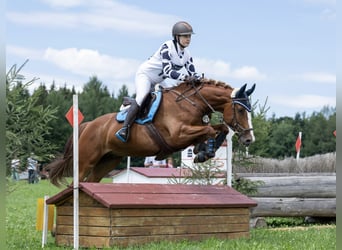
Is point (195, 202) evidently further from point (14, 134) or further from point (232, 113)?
point (14, 134)

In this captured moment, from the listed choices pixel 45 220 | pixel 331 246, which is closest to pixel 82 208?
pixel 45 220

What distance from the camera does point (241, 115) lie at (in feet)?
19.2

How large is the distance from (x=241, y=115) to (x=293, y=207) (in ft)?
12.7

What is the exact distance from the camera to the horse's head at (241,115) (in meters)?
5.81

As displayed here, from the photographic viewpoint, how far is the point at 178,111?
6008mm

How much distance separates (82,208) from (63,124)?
31.4m

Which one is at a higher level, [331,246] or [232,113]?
[232,113]

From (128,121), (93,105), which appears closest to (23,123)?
(128,121)

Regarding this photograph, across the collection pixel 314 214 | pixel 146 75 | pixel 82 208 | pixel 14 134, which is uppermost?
pixel 146 75

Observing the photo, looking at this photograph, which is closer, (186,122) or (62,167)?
(186,122)

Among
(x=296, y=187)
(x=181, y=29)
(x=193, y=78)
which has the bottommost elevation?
(x=296, y=187)

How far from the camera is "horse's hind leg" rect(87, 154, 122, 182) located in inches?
268

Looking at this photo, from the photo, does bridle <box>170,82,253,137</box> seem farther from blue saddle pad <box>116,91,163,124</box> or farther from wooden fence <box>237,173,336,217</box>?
wooden fence <box>237,173,336,217</box>

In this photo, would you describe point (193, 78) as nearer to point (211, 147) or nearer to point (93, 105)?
point (211, 147)
